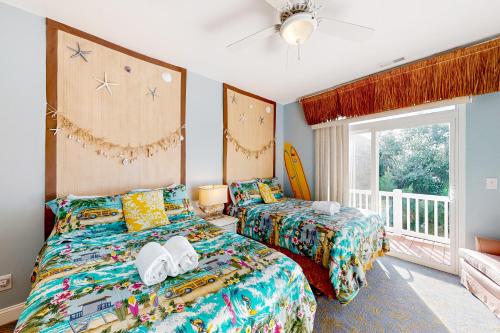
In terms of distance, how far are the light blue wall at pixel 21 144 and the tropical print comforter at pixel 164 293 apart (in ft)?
1.72

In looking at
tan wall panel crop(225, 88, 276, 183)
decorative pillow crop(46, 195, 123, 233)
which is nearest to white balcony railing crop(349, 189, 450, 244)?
tan wall panel crop(225, 88, 276, 183)

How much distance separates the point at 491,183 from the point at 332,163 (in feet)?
5.84

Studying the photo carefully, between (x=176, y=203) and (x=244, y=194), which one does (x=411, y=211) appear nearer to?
(x=244, y=194)

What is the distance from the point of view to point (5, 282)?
1628 millimetres

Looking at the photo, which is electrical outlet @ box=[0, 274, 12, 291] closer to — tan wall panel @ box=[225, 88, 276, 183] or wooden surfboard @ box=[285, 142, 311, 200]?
tan wall panel @ box=[225, 88, 276, 183]

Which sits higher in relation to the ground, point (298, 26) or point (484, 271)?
point (298, 26)

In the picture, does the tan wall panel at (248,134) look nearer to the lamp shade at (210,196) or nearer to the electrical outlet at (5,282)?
the lamp shade at (210,196)

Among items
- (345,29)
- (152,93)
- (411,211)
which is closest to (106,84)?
(152,93)

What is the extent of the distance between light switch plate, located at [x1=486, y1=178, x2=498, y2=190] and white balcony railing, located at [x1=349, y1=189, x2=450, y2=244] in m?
0.70

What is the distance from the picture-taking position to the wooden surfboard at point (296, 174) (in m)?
3.88

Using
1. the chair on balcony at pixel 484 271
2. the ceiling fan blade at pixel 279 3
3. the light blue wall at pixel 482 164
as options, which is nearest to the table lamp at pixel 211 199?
the ceiling fan blade at pixel 279 3

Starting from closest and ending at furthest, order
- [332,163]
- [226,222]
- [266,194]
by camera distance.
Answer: [226,222], [266,194], [332,163]

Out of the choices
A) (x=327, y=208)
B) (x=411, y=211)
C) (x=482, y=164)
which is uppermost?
(x=482, y=164)

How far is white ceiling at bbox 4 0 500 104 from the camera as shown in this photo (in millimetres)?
1640
